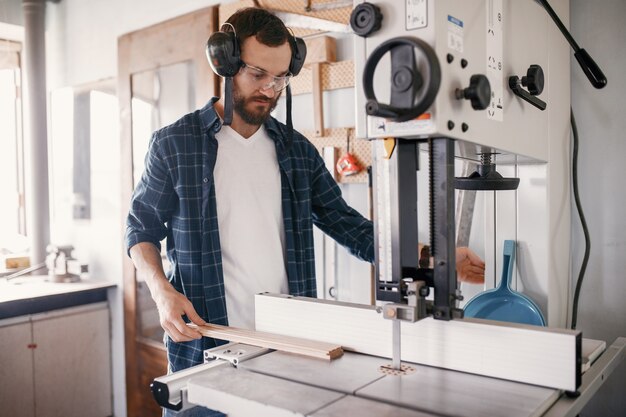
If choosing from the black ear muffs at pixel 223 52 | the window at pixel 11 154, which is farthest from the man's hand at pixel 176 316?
the window at pixel 11 154

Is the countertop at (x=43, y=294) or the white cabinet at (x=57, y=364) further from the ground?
the countertop at (x=43, y=294)

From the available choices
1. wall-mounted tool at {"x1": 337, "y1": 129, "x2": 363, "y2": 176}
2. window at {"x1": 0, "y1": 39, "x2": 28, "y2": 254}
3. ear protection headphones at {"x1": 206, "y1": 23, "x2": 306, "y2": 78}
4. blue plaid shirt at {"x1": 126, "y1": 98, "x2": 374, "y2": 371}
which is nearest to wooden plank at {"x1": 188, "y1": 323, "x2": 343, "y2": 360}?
blue plaid shirt at {"x1": 126, "y1": 98, "x2": 374, "y2": 371}

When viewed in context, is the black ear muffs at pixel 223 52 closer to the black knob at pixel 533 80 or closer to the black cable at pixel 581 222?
the black knob at pixel 533 80

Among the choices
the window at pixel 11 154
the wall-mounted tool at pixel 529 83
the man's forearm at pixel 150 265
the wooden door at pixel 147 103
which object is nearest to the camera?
the wall-mounted tool at pixel 529 83

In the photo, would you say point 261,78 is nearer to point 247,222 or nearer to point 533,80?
point 247,222

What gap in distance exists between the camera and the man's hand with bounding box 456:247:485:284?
1485 mm

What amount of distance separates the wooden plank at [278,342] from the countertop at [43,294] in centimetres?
194

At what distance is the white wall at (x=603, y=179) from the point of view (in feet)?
5.06

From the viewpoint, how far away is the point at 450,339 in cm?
104

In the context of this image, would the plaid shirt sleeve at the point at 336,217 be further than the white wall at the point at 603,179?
Yes

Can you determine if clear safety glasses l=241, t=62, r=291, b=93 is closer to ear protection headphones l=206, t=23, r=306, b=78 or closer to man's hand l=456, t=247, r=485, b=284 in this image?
ear protection headphones l=206, t=23, r=306, b=78

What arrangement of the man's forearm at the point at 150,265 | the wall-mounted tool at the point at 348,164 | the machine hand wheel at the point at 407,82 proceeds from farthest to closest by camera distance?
the wall-mounted tool at the point at 348,164, the man's forearm at the point at 150,265, the machine hand wheel at the point at 407,82

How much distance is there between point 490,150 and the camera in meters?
1.10

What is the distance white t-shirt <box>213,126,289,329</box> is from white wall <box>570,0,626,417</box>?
92 cm
